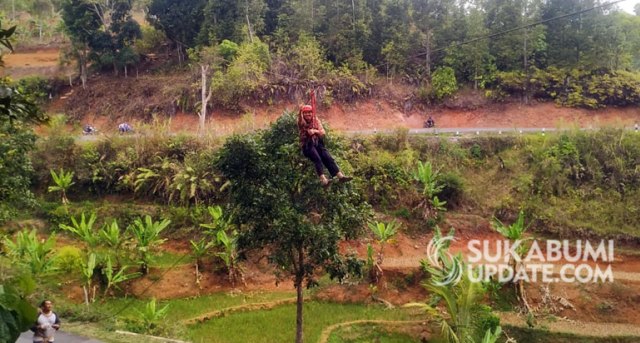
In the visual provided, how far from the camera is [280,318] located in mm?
12133

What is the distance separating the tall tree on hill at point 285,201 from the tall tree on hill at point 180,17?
67.1ft

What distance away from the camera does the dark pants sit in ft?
24.2

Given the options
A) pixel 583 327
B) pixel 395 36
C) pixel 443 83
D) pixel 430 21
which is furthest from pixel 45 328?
pixel 430 21

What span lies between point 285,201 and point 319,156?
1.46m

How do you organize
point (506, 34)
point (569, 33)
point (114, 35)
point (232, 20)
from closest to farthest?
point (569, 33)
point (506, 34)
point (232, 20)
point (114, 35)

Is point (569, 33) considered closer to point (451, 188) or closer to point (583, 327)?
point (451, 188)

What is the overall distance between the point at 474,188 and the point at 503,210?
133 centimetres

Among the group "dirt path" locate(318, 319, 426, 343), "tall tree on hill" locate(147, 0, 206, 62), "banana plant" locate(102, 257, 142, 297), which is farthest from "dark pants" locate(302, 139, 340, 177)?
"tall tree on hill" locate(147, 0, 206, 62)

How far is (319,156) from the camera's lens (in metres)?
7.49

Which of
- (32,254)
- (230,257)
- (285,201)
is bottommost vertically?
(230,257)

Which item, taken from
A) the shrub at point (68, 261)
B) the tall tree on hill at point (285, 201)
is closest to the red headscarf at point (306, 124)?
the tall tree on hill at point (285, 201)

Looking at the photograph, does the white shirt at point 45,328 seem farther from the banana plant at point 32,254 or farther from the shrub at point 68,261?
the shrub at point 68,261

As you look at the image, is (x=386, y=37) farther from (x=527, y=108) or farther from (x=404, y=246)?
(x=404, y=246)

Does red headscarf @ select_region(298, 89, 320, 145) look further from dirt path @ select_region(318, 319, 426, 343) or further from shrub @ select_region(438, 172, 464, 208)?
shrub @ select_region(438, 172, 464, 208)
